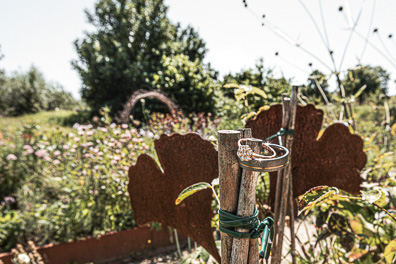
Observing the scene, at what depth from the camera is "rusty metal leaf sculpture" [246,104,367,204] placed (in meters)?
1.34

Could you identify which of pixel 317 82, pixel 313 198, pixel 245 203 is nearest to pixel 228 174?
pixel 245 203

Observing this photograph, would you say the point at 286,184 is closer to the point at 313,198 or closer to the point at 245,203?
the point at 313,198

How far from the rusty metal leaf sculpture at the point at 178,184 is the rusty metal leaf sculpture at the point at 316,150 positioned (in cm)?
34

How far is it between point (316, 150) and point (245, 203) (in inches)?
33.2

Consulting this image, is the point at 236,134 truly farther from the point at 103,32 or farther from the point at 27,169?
the point at 103,32

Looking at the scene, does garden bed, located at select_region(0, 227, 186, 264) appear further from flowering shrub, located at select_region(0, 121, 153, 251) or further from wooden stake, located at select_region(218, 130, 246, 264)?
wooden stake, located at select_region(218, 130, 246, 264)

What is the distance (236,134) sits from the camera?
718 millimetres

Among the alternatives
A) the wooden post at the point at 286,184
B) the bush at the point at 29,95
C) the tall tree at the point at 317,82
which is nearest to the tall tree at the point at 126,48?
the tall tree at the point at 317,82

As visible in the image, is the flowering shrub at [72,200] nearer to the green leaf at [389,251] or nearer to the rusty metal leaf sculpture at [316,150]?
the rusty metal leaf sculpture at [316,150]

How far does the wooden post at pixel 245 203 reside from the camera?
29.1 inches

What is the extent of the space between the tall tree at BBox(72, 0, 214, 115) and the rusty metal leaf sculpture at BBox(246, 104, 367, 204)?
8512 mm

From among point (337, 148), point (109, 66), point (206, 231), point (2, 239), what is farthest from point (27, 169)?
point (109, 66)

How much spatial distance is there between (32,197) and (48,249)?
26.6 inches

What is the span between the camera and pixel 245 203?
2.49ft
